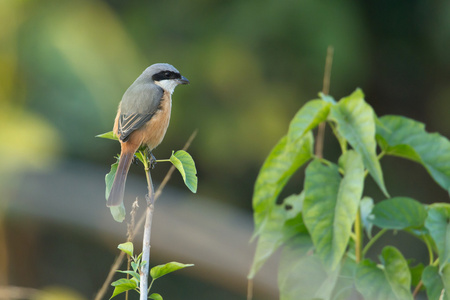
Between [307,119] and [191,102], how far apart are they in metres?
3.87

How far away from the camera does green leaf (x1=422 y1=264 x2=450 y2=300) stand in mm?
1472

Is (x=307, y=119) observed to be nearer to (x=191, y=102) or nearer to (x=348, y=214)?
(x=348, y=214)

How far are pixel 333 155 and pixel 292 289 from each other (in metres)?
4.27

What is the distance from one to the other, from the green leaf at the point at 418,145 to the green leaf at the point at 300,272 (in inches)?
13.8

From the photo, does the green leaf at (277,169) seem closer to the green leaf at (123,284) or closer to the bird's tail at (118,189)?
the bird's tail at (118,189)

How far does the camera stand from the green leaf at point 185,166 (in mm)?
1075

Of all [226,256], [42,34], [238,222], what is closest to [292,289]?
[226,256]

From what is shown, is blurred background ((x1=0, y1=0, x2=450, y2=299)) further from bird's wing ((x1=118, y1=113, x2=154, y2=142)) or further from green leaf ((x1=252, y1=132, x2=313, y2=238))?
bird's wing ((x1=118, y1=113, x2=154, y2=142))

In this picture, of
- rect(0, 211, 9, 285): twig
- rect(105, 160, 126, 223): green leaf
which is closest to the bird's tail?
rect(105, 160, 126, 223): green leaf

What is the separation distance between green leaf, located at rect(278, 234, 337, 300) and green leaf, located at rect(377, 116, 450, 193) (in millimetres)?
351

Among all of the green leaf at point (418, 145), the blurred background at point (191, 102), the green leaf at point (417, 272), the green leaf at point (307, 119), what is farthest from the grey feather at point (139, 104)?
the blurred background at point (191, 102)

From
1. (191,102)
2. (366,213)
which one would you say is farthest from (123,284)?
(191,102)

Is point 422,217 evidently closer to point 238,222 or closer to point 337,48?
point 238,222

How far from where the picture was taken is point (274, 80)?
18.4ft
